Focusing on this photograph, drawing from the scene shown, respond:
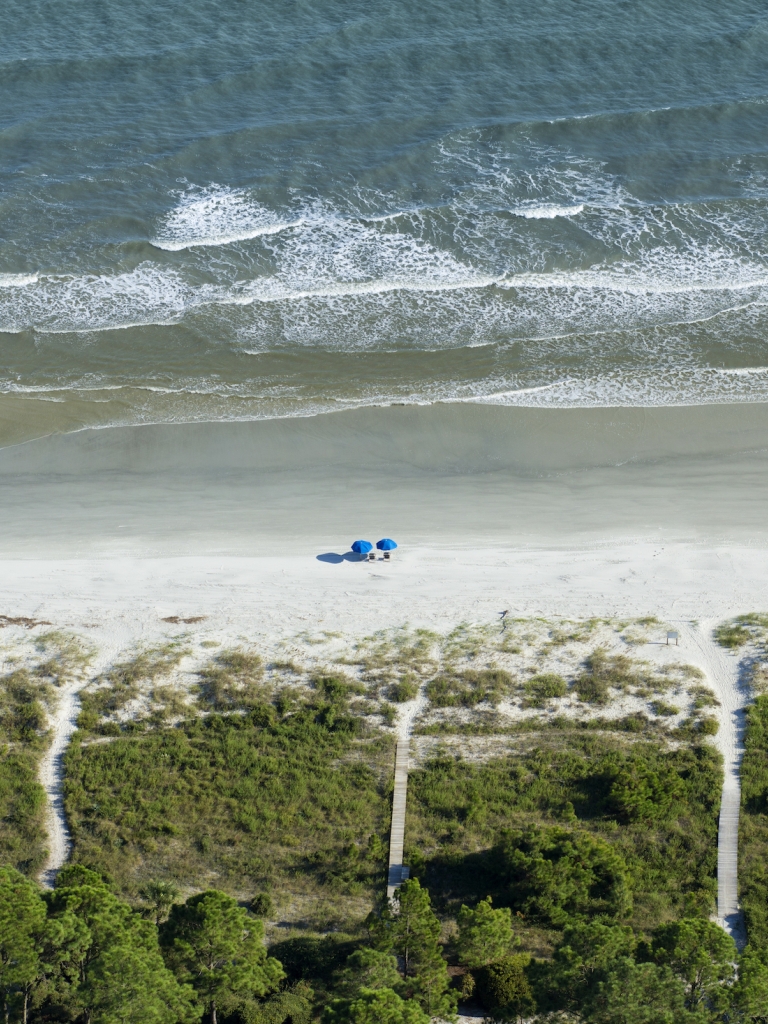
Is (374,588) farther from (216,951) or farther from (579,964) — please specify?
(579,964)

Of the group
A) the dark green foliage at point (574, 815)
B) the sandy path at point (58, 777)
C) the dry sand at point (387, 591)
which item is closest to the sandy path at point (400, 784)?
the dark green foliage at point (574, 815)

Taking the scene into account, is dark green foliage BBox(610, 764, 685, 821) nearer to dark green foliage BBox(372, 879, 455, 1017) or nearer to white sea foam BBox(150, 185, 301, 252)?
dark green foliage BBox(372, 879, 455, 1017)

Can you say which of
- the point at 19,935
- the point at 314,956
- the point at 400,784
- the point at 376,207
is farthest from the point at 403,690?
the point at 376,207

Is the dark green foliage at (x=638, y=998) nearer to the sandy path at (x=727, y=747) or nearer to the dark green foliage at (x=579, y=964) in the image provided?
the dark green foliage at (x=579, y=964)

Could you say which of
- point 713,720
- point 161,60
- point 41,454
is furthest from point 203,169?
point 713,720

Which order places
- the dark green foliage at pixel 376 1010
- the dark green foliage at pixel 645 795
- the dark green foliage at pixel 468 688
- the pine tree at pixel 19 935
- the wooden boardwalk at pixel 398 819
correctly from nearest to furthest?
the dark green foliage at pixel 376 1010 < the pine tree at pixel 19 935 < the wooden boardwalk at pixel 398 819 < the dark green foliage at pixel 645 795 < the dark green foliage at pixel 468 688

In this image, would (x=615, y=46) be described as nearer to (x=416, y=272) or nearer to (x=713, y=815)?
(x=416, y=272)
